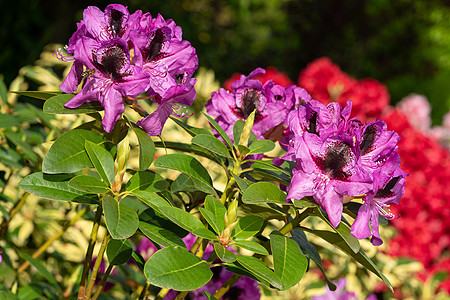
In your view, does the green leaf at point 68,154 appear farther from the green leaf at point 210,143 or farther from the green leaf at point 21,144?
the green leaf at point 21,144

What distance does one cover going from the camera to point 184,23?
16.9 feet

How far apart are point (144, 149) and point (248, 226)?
0.55ft

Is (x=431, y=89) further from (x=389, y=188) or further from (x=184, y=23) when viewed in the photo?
(x=389, y=188)

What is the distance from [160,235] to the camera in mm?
580

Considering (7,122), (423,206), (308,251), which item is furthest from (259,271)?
(423,206)

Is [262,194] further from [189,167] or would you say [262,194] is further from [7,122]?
[7,122]

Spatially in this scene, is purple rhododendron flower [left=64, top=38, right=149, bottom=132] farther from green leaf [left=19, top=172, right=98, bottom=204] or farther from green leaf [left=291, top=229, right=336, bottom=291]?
green leaf [left=291, top=229, right=336, bottom=291]

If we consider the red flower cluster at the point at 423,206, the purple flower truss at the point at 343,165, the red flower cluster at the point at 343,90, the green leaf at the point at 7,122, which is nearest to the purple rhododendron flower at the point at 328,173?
the purple flower truss at the point at 343,165

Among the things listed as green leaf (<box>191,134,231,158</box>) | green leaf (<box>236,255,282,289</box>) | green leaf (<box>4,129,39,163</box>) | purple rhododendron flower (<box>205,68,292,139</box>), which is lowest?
green leaf (<box>4,129,39,163</box>)

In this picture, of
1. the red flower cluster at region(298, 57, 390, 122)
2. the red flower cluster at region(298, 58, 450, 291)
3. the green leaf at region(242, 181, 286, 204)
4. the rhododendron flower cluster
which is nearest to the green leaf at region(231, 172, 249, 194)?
the green leaf at region(242, 181, 286, 204)

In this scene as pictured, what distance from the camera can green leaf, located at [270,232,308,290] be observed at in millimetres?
542

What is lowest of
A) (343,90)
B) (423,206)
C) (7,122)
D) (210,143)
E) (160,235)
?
(423,206)

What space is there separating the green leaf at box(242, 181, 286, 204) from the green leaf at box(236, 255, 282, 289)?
0.22 feet

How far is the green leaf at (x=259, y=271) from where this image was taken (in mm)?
513
